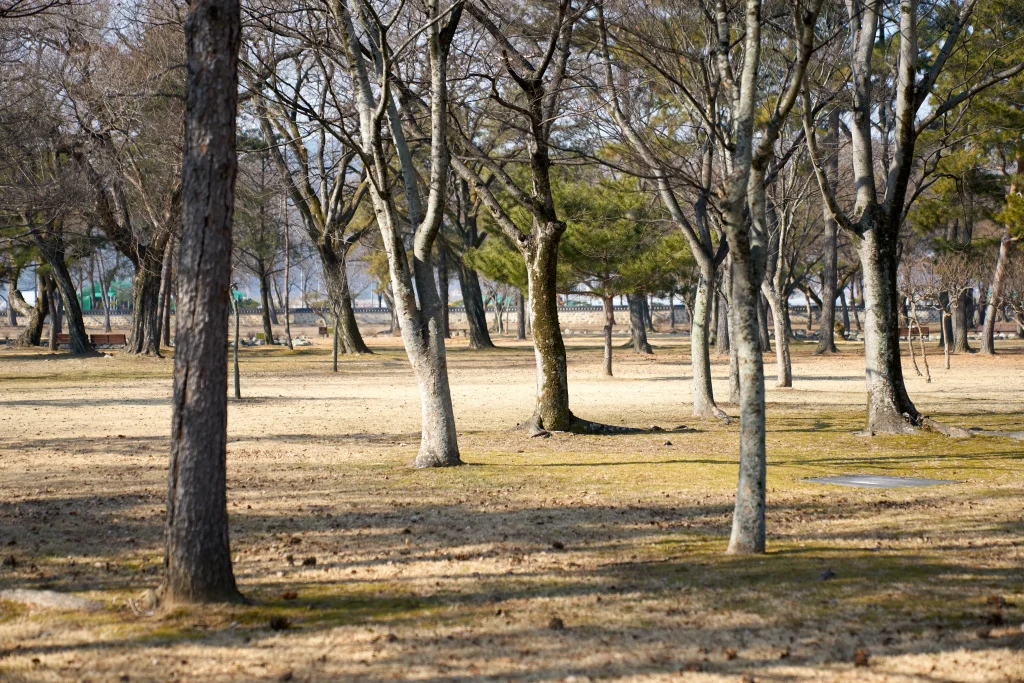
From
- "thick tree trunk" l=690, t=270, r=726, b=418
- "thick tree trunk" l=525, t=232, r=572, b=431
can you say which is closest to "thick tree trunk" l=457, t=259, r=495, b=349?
"thick tree trunk" l=690, t=270, r=726, b=418

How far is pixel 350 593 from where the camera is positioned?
566cm

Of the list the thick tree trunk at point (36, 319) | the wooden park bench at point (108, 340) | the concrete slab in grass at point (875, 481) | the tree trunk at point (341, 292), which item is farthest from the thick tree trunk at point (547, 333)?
the thick tree trunk at point (36, 319)

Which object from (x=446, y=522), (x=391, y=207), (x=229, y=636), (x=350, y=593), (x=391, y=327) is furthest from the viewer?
(x=391, y=327)

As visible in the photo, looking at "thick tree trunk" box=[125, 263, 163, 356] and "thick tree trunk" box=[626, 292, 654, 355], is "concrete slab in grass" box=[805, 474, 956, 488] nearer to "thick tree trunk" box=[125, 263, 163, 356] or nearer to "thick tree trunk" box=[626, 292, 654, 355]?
"thick tree trunk" box=[125, 263, 163, 356]

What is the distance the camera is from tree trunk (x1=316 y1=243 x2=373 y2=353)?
35.9 meters

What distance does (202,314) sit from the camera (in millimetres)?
5133

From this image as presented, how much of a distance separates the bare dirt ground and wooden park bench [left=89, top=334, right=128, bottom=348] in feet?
108

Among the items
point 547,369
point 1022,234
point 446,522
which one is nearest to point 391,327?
point 1022,234

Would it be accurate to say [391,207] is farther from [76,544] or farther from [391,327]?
[391,327]

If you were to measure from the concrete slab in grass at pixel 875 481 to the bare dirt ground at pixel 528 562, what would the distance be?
29 cm

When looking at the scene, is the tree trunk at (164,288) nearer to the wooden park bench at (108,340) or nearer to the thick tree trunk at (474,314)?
the wooden park bench at (108,340)

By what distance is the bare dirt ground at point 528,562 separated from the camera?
449 cm

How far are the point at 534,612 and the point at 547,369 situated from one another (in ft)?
29.0

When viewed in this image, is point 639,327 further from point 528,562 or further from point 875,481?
point 528,562
